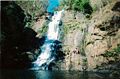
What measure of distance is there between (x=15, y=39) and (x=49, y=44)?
3128 mm

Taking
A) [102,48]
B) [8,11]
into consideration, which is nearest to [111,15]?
[102,48]

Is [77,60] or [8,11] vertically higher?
[8,11]

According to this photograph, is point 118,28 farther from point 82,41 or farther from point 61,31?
point 61,31

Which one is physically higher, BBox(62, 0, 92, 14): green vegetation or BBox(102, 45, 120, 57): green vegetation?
BBox(62, 0, 92, 14): green vegetation

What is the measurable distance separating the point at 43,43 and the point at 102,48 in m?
4.02

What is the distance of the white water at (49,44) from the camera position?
59.2 ft

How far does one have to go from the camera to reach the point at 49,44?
1936 centimetres

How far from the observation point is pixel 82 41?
1772cm

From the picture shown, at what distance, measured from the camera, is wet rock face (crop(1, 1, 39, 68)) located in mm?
14785

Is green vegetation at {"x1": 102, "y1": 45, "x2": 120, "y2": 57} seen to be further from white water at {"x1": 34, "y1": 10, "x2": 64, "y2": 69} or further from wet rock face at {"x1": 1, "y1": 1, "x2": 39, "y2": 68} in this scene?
wet rock face at {"x1": 1, "y1": 1, "x2": 39, "y2": 68}

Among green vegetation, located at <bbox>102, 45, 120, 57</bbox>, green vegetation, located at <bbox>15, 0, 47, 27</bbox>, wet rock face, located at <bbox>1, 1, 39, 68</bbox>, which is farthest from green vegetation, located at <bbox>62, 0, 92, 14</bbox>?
green vegetation, located at <bbox>102, 45, 120, 57</bbox>

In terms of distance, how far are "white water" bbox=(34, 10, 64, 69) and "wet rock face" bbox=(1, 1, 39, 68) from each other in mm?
502

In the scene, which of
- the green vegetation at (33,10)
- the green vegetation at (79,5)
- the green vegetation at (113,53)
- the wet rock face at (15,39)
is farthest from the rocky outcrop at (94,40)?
the green vegetation at (33,10)

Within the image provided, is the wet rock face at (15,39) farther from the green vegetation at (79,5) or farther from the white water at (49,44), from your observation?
the green vegetation at (79,5)
